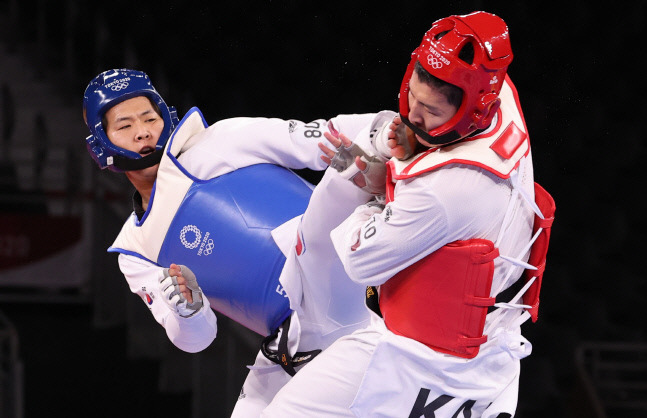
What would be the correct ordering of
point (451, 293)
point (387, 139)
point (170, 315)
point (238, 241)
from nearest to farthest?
point (451, 293) < point (387, 139) < point (170, 315) < point (238, 241)

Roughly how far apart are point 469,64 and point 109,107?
1445mm

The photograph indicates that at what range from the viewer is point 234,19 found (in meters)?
6.42

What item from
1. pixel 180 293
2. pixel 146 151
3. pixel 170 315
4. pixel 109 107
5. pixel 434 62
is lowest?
pixel 170 315

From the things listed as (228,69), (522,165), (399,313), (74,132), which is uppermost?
(522,165)

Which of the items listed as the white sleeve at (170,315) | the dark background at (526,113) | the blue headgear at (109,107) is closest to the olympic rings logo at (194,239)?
the white sleeve at (170,315)

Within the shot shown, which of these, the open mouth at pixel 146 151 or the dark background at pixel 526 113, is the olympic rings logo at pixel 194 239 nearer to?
the open mouth at pixel 146 151

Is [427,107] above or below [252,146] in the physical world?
above

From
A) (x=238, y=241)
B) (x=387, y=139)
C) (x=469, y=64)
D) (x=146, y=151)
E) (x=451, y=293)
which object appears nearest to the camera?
(x=469, y=64)

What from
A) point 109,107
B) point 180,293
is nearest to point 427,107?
point 180,293

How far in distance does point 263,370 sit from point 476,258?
1.13 metres

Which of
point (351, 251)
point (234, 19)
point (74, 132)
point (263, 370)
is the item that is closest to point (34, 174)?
point (74, 132)

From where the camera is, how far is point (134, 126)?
302cm

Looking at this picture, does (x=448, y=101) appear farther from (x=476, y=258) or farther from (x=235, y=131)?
(x=235, y=131)

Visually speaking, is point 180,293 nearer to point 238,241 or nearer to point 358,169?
point 238,241
